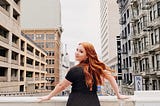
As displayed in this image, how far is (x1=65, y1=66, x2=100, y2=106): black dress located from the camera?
333 cm

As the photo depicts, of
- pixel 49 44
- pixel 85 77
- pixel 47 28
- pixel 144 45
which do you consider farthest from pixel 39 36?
pixel 85 77

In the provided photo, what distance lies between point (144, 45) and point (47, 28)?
7678cm

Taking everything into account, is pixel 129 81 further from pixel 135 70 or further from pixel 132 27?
pixel 132 27

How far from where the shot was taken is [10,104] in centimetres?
399

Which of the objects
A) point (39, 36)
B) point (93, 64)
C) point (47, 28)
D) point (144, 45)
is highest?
point (47, 28)

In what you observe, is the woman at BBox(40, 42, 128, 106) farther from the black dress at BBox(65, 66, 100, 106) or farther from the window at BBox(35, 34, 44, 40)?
the window at BBox(35, 34, 44, 40)

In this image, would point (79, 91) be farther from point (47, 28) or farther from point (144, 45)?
point (47, 28)

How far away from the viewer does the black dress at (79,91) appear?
333 centimetres

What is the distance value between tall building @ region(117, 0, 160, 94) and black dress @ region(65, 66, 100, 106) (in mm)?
13800

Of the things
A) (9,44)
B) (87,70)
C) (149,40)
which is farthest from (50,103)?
Answer: (9,44)

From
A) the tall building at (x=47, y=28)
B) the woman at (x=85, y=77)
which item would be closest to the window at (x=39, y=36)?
the tall building at (x=47, y=28)

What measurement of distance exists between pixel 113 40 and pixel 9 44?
5852 centimetres

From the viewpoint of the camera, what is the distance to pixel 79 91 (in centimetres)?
337

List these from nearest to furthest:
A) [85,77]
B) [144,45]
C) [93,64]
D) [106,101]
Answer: [85,77], [93,64], [106,101], [144,45]
